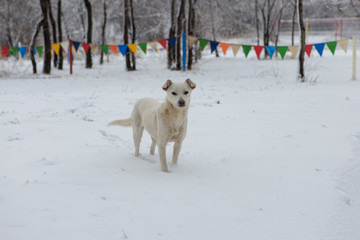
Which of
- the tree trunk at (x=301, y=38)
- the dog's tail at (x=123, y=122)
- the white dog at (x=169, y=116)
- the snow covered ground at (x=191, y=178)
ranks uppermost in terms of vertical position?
A: the tree trunk at (x=301, y=38)

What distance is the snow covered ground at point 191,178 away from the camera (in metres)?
2.49

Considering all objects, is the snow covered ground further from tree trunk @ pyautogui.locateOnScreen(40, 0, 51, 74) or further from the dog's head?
tree trunk @ pyautogui.locateOnScreen(40, 0, 51, 74)

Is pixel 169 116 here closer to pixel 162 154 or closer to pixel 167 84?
pixel 167 84

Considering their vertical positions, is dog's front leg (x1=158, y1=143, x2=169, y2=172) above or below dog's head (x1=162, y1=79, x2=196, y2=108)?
below

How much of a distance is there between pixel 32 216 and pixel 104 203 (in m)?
0.56

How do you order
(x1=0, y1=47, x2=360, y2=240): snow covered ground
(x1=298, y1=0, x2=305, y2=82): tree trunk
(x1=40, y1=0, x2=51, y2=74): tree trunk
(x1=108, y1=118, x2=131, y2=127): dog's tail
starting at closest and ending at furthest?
(x1=0, y1=47, x2=360, y2=240): snow covered ground
(x1=108, y1=118, x2=131, y2=127): dog's tail
(x1=298, y1=0, x2=305, y2=82): tree trunk
(x1=40, y1=0, x2=51, y2=74): tree trunk

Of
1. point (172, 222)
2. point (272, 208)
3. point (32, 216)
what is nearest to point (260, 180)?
point (272, 208)

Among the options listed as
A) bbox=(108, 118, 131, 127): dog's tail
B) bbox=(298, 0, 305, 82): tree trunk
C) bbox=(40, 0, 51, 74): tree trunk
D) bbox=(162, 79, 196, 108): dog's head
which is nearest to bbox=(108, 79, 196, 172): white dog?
bbox=(162, 79, 196, 108): dog's head

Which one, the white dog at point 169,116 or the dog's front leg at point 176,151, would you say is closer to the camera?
the white dog at point 169,116

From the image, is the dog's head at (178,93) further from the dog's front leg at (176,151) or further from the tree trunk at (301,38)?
the tree trunk at (301,38)

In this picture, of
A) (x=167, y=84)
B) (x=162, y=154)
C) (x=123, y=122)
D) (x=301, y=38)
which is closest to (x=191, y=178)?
(x=162, y=154)

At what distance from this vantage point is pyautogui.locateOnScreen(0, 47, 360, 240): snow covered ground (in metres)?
2.49

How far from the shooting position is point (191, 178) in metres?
3.53

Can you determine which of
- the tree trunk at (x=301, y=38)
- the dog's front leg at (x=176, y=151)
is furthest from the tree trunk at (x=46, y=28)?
the dog's front leg at (x=176, y=151)
